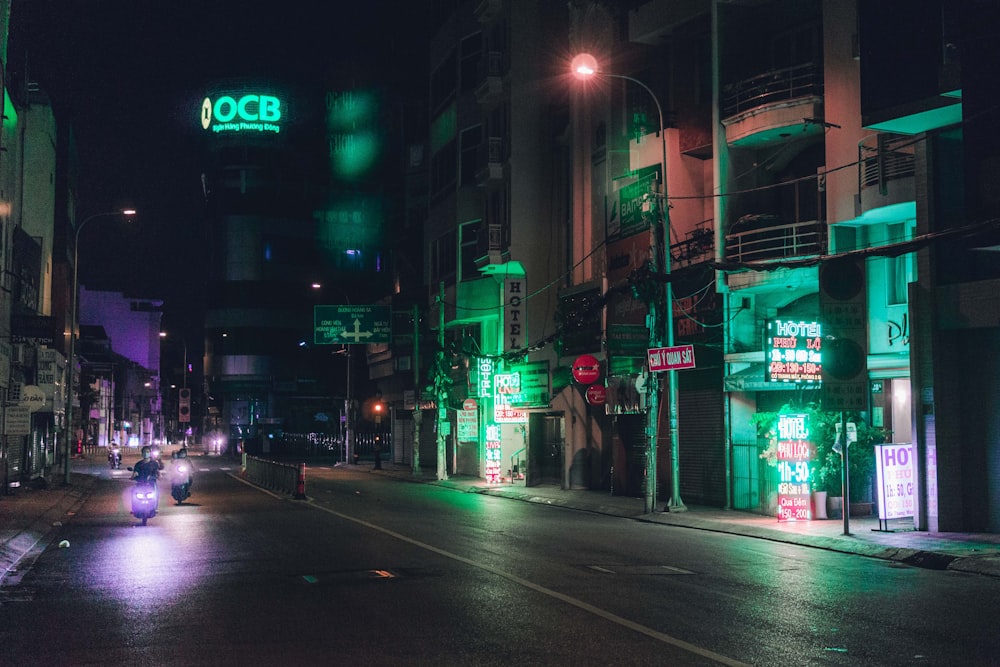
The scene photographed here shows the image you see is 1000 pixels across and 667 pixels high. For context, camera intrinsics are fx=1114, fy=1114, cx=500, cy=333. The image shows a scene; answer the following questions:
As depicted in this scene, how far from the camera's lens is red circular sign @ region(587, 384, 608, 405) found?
35125mm

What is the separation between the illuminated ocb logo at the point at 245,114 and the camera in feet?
375

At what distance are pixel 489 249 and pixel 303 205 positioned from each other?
249ft

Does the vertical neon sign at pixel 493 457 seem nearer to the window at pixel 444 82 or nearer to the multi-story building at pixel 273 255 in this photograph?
the window at pixel 444 82

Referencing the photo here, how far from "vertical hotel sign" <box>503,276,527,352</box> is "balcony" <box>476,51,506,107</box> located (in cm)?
781

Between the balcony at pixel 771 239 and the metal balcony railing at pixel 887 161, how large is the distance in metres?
2.28

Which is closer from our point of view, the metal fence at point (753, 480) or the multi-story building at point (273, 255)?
the metal fence at point (753, 480)

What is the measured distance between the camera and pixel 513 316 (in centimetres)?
4338

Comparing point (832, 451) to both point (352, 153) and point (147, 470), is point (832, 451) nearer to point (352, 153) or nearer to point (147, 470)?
point (147, 470)

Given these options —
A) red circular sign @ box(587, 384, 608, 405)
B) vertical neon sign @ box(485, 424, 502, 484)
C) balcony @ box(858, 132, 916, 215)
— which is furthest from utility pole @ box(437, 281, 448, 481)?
balcony @ box(858, 132, 916, 215)

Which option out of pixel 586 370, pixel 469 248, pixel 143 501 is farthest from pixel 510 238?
pixel 143 501

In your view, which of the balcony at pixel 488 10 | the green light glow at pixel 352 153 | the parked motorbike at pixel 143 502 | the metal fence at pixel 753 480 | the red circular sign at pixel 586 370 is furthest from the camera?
the green light glow at pixel 352 153

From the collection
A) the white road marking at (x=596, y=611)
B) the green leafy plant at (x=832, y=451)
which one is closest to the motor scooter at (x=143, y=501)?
the white road marking at (x=596, y=611)

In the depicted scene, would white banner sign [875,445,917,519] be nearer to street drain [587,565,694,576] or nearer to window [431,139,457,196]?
street drain [587,565,694,576]

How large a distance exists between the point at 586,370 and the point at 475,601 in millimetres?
22869
